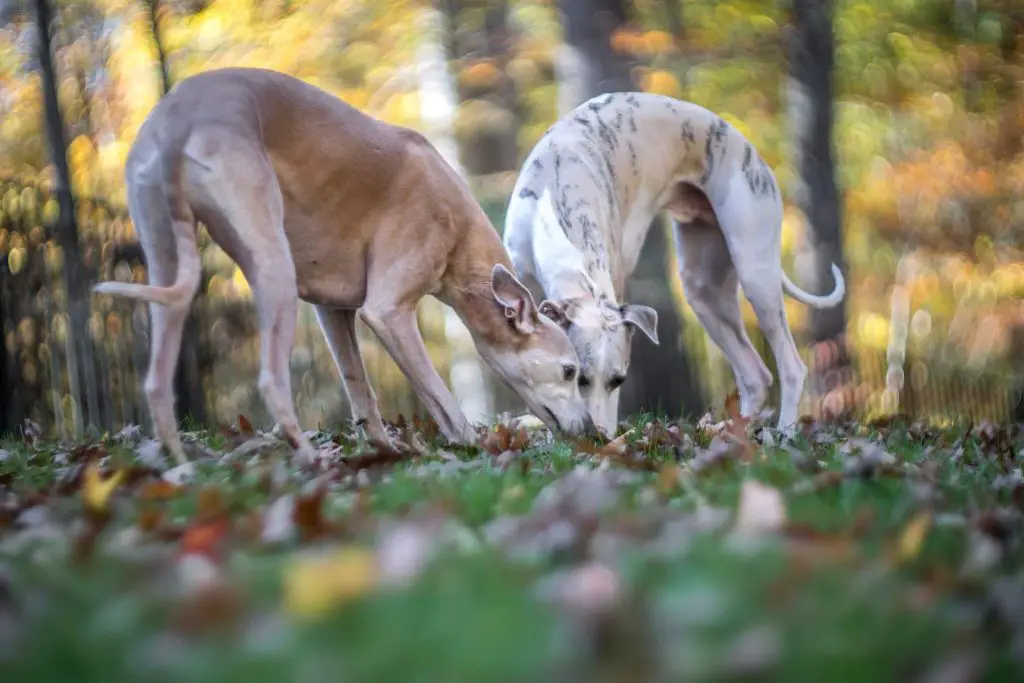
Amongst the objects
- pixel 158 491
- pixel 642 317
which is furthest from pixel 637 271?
pixel 158 491

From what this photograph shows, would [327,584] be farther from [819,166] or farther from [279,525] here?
[819,166]

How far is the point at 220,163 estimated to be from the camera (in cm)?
391

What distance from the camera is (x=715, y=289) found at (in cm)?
747

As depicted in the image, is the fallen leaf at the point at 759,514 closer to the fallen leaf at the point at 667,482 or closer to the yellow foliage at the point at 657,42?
the fallen leaf at the point at 667,482

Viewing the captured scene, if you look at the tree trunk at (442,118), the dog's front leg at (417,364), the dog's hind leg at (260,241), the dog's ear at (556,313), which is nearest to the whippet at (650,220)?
the dog's ear at (556,313)

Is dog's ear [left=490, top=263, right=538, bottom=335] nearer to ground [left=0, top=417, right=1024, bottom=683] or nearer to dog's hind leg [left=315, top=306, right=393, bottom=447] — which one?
dog's hind leg [left=315, top=306, right=393, bottom=447]

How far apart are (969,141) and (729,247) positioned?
9761 mm

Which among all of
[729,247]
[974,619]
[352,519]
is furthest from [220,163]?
[729,247]

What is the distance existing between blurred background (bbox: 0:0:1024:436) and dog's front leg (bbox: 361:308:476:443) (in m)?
3.55

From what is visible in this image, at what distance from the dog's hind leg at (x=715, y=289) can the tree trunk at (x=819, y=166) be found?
348 cm

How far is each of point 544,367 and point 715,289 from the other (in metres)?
2.58

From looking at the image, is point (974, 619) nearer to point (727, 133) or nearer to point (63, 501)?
point (63, 501)

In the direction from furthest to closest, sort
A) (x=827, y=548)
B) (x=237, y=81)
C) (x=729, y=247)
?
(x=729, y=247) < (x=237, y=81) < (x=827, y=548)

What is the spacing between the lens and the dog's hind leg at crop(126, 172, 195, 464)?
3758 mm
